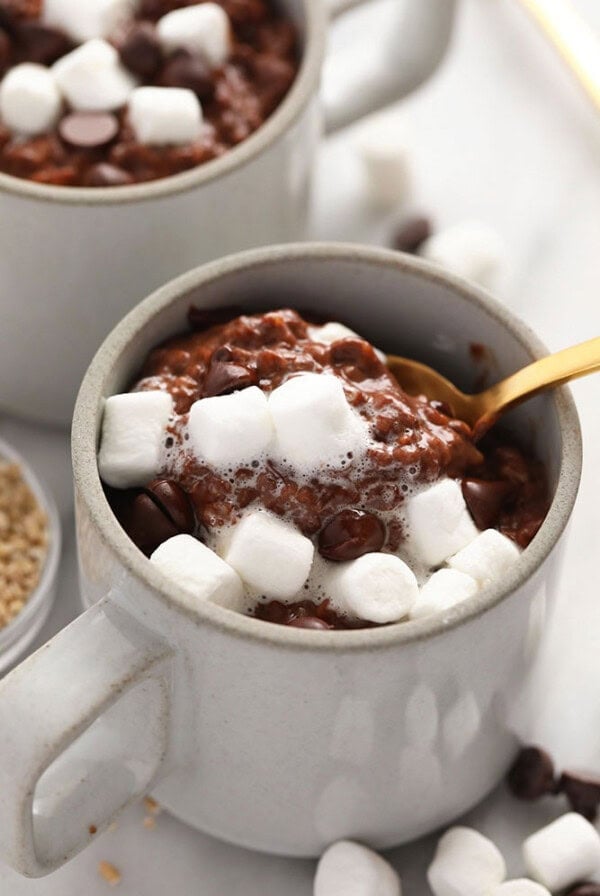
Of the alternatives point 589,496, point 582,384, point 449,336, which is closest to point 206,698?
point 449,336

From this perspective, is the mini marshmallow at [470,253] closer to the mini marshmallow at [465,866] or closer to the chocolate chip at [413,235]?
the chocolate chip at [413,235]

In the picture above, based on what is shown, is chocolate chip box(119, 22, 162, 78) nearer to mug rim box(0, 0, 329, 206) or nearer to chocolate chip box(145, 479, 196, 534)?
mug rim box(0, 0, 329, 206)

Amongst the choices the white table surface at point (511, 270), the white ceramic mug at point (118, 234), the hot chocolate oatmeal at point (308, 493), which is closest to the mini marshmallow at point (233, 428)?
the hot chocolate oatmeal at point (308, 493)

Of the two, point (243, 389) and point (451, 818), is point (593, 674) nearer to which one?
point (451, 818)

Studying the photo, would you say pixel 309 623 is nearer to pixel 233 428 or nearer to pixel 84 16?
pixel 233 428

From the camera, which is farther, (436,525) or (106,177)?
(106,177)

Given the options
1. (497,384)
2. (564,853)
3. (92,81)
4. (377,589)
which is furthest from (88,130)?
(564,853)
